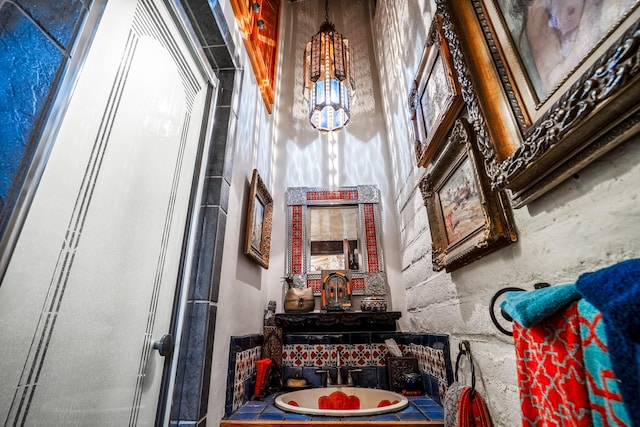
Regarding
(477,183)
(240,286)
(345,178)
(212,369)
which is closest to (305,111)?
(345,178)

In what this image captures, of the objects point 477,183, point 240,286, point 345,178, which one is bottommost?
point 240,286

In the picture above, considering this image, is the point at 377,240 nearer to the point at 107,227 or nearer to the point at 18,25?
the point at 107,227

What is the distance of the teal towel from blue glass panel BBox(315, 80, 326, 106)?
72.3 inches

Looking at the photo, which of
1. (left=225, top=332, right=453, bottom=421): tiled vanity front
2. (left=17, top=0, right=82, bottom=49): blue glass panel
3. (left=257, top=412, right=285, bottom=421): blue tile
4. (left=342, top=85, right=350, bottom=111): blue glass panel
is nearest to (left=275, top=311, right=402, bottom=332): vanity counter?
(left=225, top=332, right=453, bottom=421): tiled vanity front

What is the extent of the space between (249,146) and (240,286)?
0.83 meters

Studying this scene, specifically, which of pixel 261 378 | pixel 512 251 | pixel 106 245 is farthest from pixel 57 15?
pixel 261 378

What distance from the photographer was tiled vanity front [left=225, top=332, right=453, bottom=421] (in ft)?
4.05

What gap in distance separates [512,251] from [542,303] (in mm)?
380

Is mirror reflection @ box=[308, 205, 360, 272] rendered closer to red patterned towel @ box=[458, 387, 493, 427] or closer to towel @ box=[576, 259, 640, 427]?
red patterned towel @ box=[458, 387, 493, 427]

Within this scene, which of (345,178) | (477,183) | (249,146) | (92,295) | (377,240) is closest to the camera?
(92,295)

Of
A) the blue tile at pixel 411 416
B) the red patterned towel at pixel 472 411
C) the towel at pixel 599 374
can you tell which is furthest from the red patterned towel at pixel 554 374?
the blue tile at pixel 411 416

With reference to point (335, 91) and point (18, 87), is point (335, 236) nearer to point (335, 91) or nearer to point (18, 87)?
point (335, 91)

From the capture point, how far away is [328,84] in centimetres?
204

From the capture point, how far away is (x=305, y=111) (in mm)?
2707
